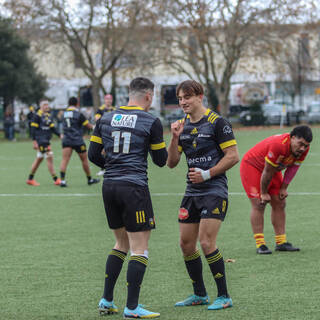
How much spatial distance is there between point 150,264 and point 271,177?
169 cm

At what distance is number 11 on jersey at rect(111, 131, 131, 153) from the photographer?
5781mm

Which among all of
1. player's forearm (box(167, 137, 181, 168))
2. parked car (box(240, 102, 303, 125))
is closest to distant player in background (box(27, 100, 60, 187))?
player's forearm (box(167, 137, 181, 168))

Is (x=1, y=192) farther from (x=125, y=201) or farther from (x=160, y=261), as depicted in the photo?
(x=125, y=201)

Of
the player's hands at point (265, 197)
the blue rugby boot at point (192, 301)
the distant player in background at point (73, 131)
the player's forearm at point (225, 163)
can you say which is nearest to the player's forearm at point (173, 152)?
the player's forearm at point (225, 163)

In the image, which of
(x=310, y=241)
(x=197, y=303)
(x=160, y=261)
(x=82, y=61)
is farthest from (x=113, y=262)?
(x=82, y=61)

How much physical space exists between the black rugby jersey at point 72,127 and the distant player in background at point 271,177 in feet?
27.3

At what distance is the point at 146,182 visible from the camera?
5.91 meters

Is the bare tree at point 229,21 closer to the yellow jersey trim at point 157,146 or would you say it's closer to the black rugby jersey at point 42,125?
the black rugby jersey at point 42,125

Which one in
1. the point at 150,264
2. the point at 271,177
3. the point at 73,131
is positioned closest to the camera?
the point at 150,264

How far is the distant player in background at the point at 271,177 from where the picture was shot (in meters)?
8.24

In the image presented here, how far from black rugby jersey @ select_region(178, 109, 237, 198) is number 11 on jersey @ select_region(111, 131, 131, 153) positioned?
26.9 inches

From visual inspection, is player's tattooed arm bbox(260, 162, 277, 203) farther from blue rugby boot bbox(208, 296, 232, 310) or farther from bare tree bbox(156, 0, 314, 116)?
bare tree bbox(156, 0, 314, 116)

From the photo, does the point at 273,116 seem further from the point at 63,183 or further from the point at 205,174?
the point at 205,174


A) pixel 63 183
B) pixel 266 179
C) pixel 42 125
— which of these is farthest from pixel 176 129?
pixel 42 125
